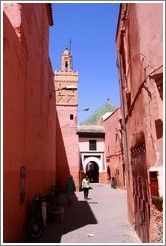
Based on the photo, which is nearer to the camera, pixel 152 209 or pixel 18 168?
pixel 152 209

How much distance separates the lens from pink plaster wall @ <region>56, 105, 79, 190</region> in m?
26.4

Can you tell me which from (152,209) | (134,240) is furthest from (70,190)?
(152,209)

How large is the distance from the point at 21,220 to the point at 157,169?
12.8ft

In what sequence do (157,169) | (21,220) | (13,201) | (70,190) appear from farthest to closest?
(70,190), (21,220), (13,201), (157,169)

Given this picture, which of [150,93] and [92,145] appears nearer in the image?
[150,93]

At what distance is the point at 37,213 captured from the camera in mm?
8727

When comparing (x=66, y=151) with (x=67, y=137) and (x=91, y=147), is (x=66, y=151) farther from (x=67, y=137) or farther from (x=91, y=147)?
(x=91, y=147)

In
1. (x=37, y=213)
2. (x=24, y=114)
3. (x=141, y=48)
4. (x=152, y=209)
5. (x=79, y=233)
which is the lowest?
(x=79, y=233)

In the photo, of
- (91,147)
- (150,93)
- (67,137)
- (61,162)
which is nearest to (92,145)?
(91,147)

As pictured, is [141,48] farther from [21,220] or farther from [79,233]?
[79,233]

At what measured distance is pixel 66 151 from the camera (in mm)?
26625

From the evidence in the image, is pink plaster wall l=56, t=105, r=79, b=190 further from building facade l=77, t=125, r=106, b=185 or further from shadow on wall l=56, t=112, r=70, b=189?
building facade l=77, t=125, r=106, b=185

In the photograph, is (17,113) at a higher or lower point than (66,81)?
lower

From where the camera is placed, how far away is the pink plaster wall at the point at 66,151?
2638cm
